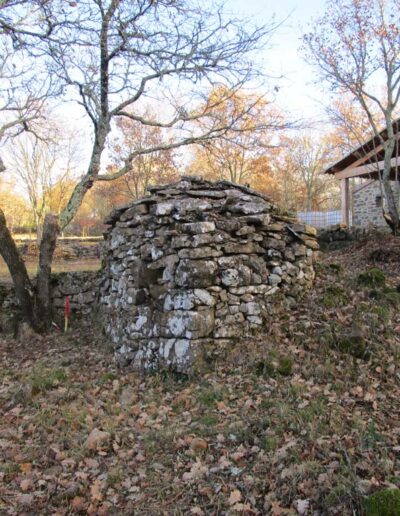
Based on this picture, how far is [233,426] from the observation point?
3846mm

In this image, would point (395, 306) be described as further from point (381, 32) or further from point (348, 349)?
point (381, 32)

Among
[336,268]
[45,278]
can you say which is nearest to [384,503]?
[336,268]

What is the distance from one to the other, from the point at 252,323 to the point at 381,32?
921 centimetres

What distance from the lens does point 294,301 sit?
604cm

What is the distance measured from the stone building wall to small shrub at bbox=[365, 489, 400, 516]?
14.0 m

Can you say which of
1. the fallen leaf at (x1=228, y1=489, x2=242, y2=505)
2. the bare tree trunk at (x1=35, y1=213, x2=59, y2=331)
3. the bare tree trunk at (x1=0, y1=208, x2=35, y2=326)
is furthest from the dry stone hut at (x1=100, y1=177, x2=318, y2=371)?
the bare tree trunk at (x1=0, y1=208, x2=35, y2=326)

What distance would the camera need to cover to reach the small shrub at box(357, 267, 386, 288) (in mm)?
6383

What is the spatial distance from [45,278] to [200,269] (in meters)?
4.36

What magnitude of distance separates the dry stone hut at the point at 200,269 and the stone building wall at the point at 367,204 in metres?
10.4

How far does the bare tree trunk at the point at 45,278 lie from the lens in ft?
27.2

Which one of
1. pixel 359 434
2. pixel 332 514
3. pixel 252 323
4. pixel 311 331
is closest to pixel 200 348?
pixel 252 323

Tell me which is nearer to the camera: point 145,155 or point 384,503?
point 384,503

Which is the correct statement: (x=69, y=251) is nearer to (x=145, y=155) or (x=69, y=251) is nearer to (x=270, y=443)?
(x=145, y=155)

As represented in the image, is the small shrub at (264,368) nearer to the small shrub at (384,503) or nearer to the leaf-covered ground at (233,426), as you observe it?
the leaf-covered ground at (233,426)
